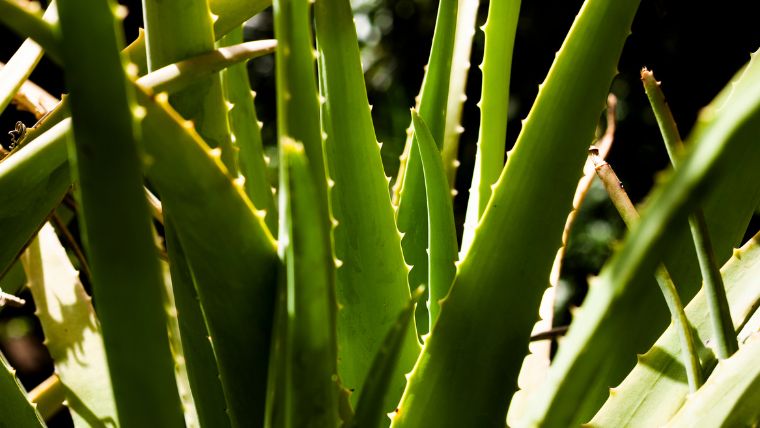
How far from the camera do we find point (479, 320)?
28 cm

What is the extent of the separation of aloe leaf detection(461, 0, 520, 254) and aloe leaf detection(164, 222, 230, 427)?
149mm

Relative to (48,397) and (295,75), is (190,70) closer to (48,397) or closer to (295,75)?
(295,75)

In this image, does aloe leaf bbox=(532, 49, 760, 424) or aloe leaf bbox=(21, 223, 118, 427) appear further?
aloe leaf bbox=(21, 223, 118, 427)

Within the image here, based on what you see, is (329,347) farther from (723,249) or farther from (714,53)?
(714,53)

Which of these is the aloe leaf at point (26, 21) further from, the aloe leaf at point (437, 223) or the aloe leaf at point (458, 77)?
the aloe leaf at point (458, 77)

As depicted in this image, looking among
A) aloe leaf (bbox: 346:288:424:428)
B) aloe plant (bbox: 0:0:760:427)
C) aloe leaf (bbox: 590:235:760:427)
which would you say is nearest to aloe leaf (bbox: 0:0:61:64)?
aloe plant (bbox: 0:0:760:427)

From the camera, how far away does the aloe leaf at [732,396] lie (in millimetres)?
241

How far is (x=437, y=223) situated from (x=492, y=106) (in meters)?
0.08

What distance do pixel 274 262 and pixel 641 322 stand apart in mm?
193

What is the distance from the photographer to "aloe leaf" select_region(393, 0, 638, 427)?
282 mm

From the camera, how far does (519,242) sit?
0.28 meters

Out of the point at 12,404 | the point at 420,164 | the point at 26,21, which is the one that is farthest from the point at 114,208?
the point at 420,164

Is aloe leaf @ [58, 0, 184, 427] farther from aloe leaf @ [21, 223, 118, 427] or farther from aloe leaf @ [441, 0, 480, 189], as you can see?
aloe leaf @ [441, 0, 480, 189]

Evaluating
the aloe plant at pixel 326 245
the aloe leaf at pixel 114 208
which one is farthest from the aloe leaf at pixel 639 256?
the aloe leaf at pixel 114 208
